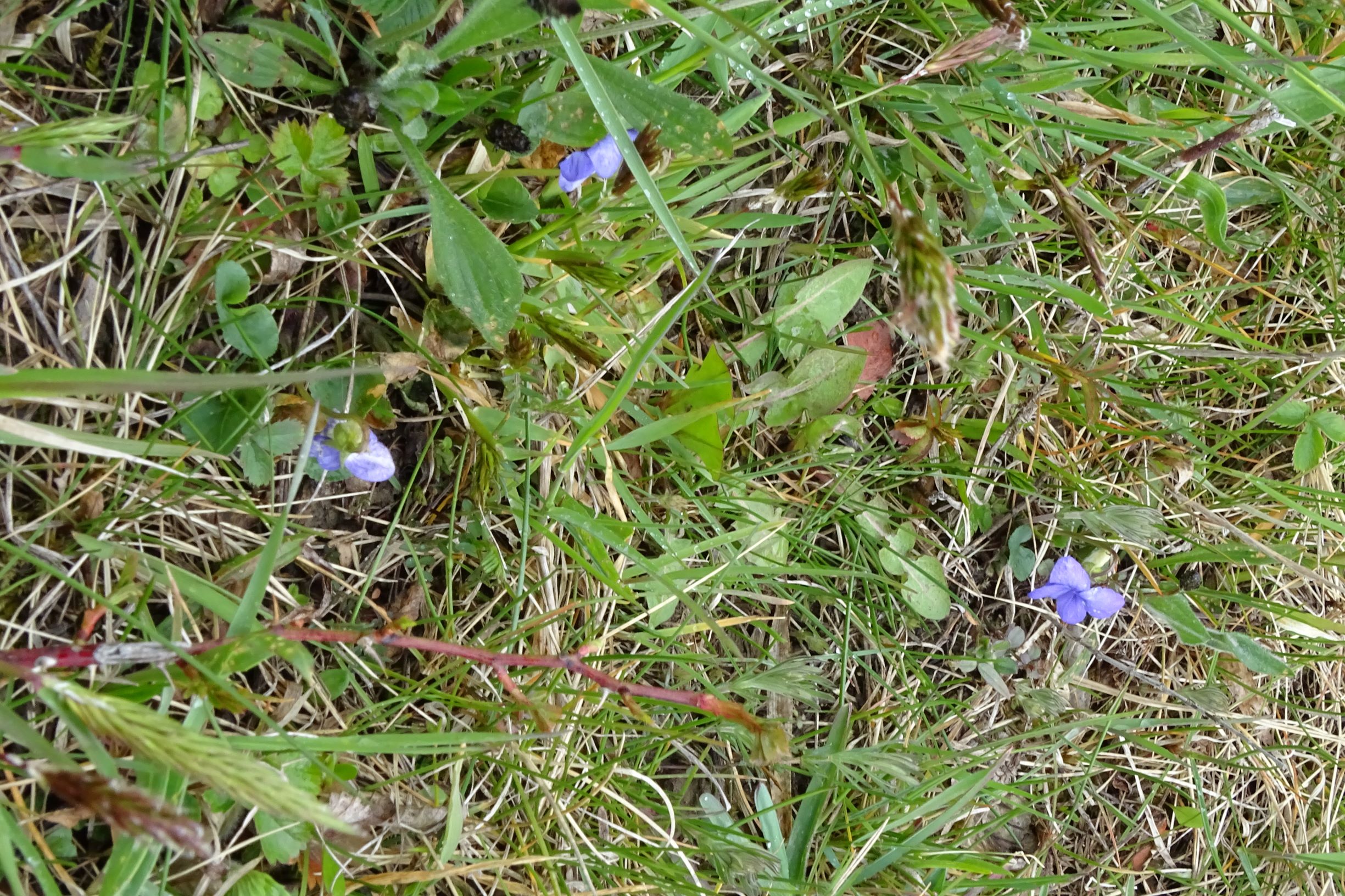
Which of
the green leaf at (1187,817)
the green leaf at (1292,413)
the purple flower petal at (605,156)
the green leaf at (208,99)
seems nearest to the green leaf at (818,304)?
the purple flower petal at (605,156)

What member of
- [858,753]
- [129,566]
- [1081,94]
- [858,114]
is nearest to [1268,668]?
[858,753]

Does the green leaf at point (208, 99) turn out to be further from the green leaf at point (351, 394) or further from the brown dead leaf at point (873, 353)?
the brown dead leaf at point (873, 353)

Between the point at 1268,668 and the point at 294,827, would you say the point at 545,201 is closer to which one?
the point at 294,827

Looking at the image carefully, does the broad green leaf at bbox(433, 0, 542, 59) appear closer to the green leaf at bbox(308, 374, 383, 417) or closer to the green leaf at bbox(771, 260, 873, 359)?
the green leaf at bbox(308, 374, 383, 417)

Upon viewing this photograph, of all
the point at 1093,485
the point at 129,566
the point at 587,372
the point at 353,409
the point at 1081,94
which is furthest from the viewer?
the point at 1093,485

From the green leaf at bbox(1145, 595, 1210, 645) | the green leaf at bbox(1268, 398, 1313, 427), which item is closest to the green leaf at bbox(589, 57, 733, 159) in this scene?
the green leaf at bbox(1145, 595, 1210, 645)
